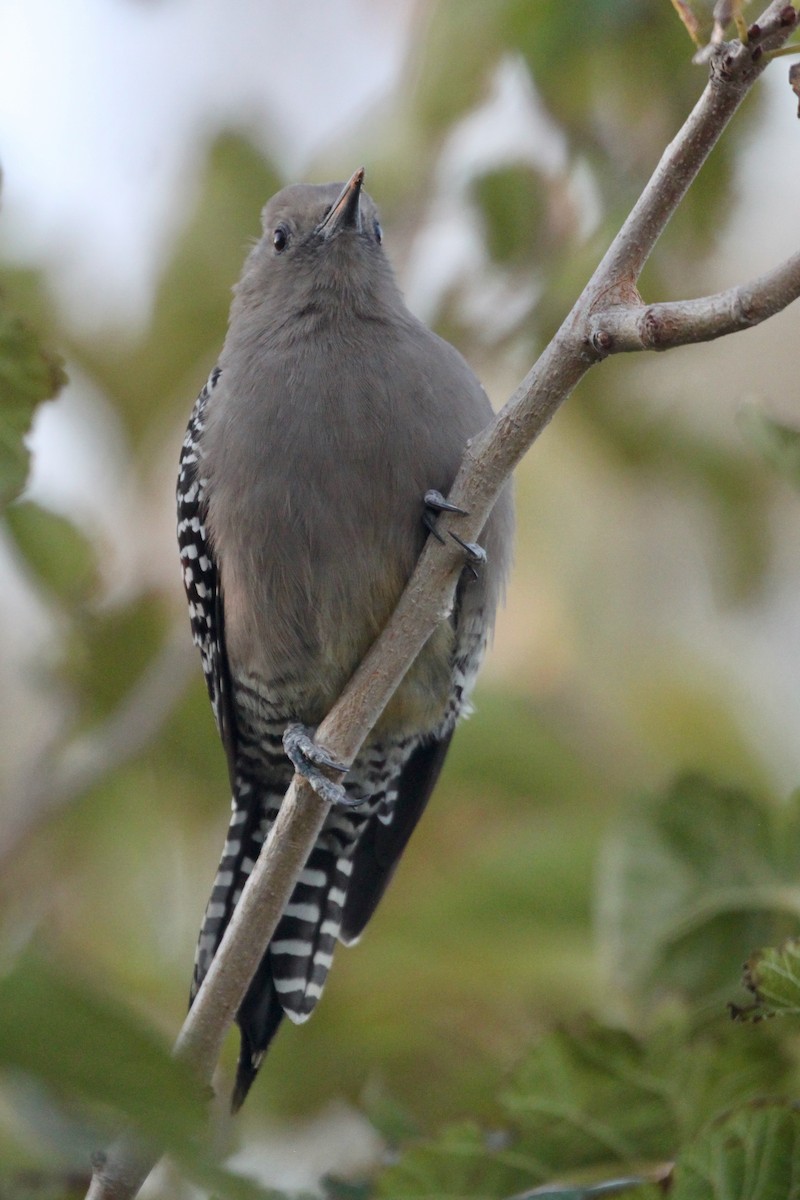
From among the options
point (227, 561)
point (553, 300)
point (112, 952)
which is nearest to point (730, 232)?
point (553, 300)

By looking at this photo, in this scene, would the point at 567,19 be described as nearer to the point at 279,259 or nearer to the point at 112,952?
the point at 279,259

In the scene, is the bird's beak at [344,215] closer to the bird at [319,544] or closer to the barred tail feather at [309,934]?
the bird at [319,544]

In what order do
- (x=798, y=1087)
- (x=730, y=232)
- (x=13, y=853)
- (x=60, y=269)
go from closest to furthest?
(x=798, y=1087)
(x=13, y=853)
(x=730, y=232)
(x=60, y=269)

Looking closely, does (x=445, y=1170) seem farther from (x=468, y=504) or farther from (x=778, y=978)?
(x=468, y=504)

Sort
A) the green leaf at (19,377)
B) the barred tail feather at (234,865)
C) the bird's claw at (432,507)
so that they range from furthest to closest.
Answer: the barred tail feather at (234,865)
the bird's claw at (432,507)
the green leaf at (19,377)

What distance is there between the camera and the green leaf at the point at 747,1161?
2.37m

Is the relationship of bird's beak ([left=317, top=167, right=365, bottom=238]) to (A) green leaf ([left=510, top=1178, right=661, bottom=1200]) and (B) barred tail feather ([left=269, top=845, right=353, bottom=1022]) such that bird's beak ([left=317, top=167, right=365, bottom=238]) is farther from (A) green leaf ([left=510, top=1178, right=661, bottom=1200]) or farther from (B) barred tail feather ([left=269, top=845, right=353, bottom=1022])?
(A) green leaf ([left=510, top=1178, right=661, bottom=1200])

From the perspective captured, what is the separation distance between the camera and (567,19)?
4.33 metres

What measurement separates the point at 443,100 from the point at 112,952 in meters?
2.95

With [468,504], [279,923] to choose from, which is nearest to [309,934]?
[279,923]

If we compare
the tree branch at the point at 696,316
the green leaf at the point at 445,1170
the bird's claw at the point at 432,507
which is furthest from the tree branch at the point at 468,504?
the green leaf at the point at 445,1170

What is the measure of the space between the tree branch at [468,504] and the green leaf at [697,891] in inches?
32.8

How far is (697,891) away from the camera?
133 inches

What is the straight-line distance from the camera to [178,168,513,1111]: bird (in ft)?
13.1
